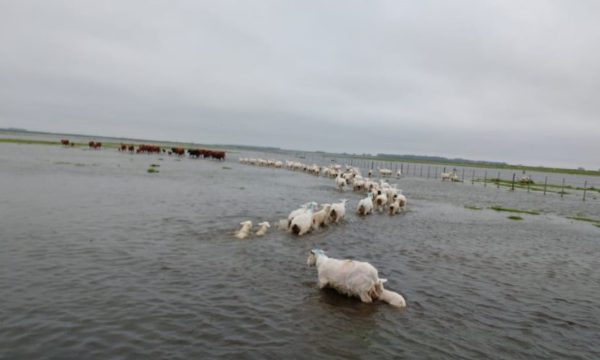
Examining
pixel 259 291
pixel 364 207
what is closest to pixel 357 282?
pixel 259 291

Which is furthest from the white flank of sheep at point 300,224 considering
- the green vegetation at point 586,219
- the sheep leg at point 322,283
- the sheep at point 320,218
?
the green vegetation at point 586,219

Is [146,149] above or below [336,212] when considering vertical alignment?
above

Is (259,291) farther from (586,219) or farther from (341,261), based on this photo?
(586,219)

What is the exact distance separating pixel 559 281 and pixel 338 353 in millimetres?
10076

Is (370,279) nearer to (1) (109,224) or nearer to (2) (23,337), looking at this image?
(2) (23,337)

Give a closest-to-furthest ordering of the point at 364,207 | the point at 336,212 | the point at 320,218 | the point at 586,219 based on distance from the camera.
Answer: the point at 320,218
the point at 336,212
the point at 364,207
the point at 586,219

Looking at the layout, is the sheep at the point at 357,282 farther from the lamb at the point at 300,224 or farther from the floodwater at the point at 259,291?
the lamb at the point at 300,224

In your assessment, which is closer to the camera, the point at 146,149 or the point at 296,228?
the point at 296,228

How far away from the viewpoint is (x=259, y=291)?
10.3 metres

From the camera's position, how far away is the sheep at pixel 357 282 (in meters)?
9.98

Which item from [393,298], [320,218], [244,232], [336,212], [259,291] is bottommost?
[259,291]

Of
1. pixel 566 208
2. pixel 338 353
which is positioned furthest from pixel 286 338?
pixel 566 208

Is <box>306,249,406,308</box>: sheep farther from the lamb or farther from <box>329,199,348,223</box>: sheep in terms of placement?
<box>329,199,348,223</box>: sheep

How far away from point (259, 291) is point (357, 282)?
259cm
